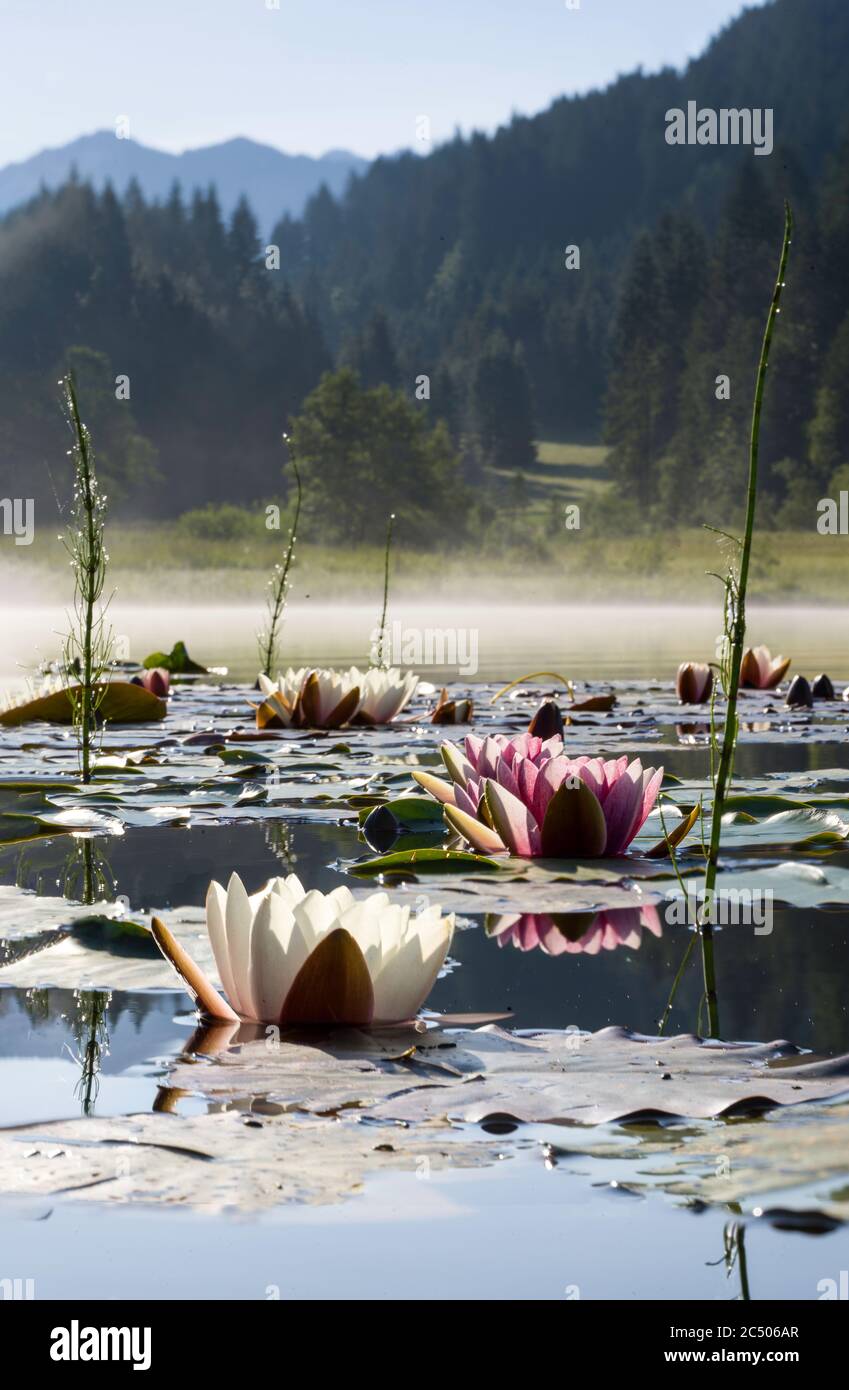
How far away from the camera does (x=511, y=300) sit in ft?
376

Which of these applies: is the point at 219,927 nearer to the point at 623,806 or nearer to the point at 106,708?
the point at 623,806

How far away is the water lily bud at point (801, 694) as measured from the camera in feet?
27.1

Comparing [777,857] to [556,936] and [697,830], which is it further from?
[556,936]

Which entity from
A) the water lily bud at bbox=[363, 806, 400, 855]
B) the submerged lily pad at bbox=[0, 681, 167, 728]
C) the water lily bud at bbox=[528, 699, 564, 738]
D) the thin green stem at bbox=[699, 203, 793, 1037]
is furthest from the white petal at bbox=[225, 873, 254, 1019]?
the submerged lily pad at bbox=[0, 681, 167, 728]

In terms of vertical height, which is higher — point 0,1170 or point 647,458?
point 647,458

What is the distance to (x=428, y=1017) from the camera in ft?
6.96

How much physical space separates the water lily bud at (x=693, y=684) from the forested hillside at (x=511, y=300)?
6581 cm

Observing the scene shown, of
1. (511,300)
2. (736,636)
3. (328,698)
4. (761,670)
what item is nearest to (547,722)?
(328,698)

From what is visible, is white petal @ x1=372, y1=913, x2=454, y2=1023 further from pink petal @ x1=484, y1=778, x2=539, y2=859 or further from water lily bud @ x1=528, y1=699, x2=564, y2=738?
water lily bud @ x1=528, y1=699, x2=564, y2=738

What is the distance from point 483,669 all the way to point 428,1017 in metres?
11.7

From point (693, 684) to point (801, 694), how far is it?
577 millimetres

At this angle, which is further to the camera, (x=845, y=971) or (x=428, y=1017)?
(x=845, y=971)

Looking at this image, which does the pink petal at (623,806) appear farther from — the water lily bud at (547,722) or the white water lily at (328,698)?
the white water lily at (328,698)

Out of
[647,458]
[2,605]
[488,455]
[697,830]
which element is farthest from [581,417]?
[697,830]
